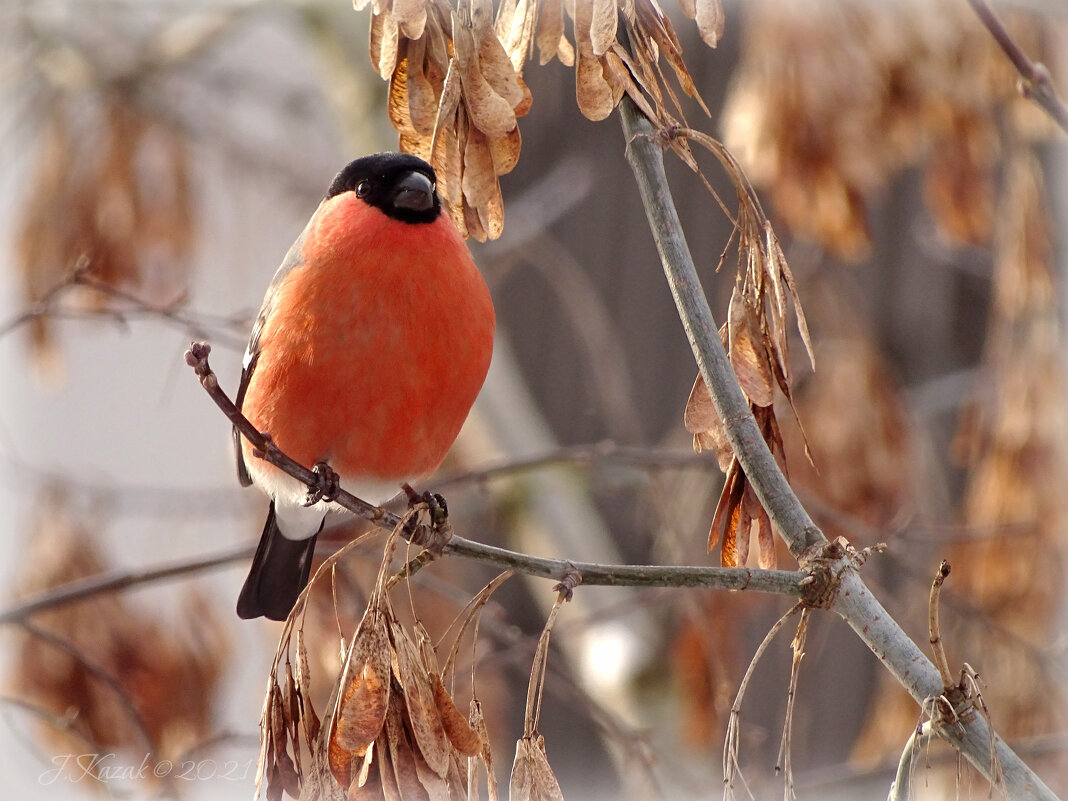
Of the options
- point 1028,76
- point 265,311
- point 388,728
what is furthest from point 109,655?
point 1028,76

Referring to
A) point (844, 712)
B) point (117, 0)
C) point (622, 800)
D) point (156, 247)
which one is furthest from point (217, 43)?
point (844, 712)

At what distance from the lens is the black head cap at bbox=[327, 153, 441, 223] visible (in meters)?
2.14

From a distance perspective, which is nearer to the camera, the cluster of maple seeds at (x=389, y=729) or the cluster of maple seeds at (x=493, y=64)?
the cluster of maple seeds at (x=389, y=729)

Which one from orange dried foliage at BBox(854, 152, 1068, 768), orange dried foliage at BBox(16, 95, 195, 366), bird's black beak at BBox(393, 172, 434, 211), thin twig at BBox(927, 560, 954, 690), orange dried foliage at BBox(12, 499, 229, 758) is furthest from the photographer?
orange dried foliage at BBox(16, 95, 195, 366)

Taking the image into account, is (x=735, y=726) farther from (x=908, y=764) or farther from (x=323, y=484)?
(x=323, y=484)

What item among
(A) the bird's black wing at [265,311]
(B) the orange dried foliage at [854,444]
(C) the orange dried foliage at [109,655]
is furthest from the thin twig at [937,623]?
(C) the orange dried foliage at [109,655]

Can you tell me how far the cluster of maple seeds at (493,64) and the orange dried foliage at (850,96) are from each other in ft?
5.28

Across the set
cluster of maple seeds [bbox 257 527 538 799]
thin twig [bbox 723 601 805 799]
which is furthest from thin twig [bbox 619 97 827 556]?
cluster of maple seeds [bbox 257 527 538 799]

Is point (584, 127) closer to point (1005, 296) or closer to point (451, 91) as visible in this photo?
point (1005, 296)

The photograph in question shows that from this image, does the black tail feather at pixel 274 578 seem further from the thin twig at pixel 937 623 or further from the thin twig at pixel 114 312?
the thin twig at pixel 937 623

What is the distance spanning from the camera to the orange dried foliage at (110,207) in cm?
352

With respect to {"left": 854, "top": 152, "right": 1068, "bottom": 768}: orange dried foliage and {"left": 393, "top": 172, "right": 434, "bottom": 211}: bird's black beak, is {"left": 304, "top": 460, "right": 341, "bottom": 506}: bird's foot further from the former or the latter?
{"left": 854, "top": 152, "right": 1068, "bottom": 768}: orange dried foliage

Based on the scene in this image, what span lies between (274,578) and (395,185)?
3.53 feet

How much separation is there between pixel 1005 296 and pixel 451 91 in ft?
7.56
